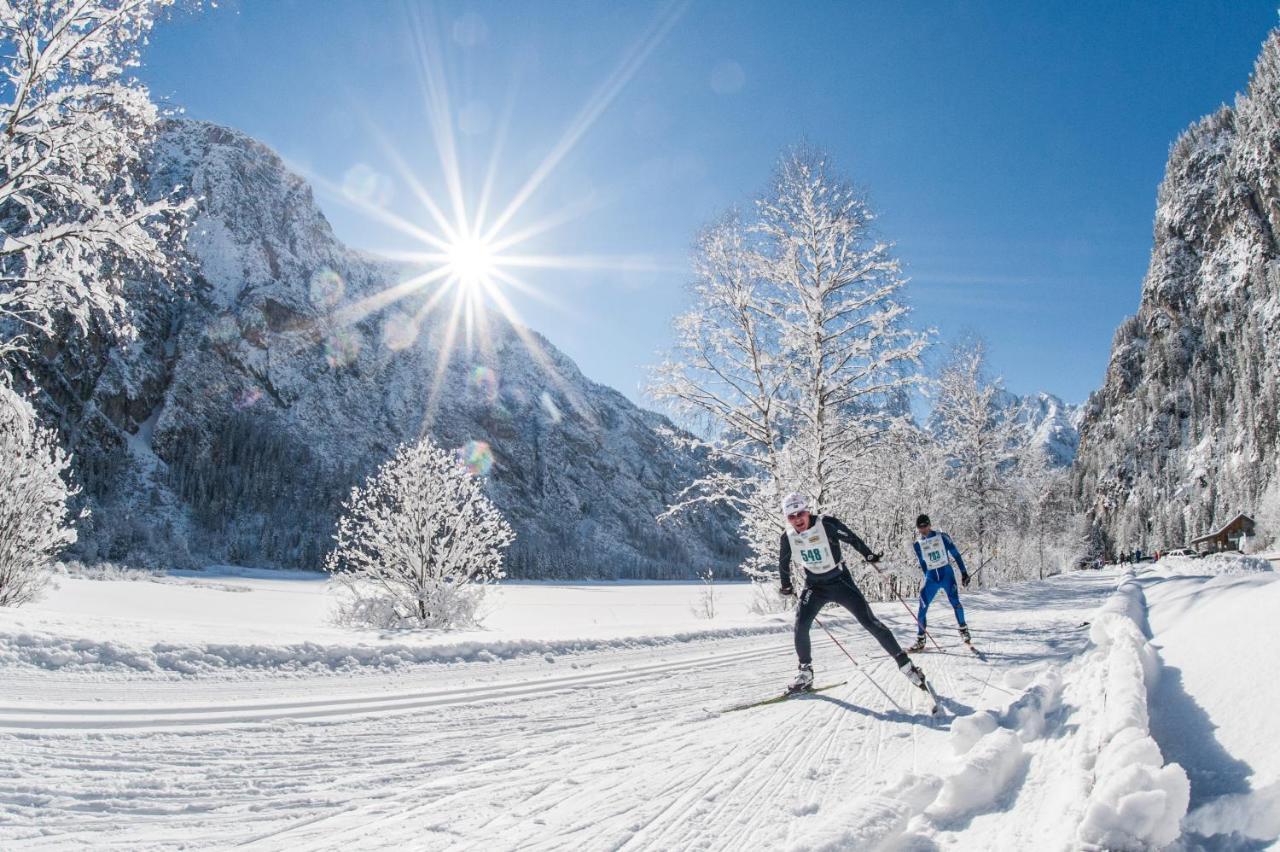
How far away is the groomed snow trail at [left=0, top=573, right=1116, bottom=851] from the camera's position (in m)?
2.86

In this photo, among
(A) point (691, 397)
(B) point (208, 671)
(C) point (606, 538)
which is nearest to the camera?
(B) point (208, 671)

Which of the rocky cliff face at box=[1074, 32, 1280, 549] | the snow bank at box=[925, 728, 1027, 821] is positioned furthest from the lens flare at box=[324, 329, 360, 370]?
the snow bank at box=[925, 728, 1027, 821]

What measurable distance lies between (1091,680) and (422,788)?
4.38 m

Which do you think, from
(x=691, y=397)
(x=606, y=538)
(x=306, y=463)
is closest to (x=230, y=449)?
(x=306, y=463)

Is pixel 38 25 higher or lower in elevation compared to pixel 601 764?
higher

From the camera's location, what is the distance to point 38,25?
25.9 ft

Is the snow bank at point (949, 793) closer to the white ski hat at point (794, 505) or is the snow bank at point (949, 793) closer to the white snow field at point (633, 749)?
the white snow field at point (633, 749)

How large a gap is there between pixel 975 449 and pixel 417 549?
24.1m

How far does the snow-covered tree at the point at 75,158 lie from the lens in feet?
25.7

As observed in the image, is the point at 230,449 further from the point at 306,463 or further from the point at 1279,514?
the point at 1279,514

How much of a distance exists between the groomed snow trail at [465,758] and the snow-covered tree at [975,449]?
22832 millimetres

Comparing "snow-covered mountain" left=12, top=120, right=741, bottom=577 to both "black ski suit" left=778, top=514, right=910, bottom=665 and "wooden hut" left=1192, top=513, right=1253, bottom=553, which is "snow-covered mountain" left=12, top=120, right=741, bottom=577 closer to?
"wooden hut" left=1192, top=513, right=1253, bottom=553

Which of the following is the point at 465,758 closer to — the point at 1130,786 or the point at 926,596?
the point at 1130,786

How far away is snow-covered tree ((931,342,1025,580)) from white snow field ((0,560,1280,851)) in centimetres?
2138
